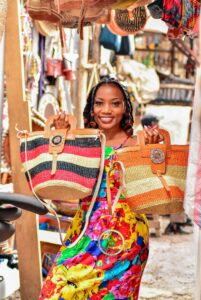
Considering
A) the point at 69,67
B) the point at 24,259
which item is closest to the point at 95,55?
the point at 69,67

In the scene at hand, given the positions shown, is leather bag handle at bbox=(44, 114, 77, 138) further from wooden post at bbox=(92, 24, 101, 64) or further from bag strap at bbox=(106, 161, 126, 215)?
wooden post at bbox=(92, 24, 101, 64)

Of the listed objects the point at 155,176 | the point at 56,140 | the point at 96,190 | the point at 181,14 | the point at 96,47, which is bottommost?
the point at 96,190

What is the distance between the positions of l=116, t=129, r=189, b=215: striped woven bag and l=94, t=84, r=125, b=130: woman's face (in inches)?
18.2

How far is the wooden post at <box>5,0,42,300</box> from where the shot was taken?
3697 millimetres

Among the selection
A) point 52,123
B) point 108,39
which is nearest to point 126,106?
point 52,123

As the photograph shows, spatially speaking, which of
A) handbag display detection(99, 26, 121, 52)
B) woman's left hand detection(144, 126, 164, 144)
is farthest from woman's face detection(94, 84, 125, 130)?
handbag display detection(99, 26, 121, 52)

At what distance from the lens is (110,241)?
9.48 feet

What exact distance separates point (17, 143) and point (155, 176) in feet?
4.75

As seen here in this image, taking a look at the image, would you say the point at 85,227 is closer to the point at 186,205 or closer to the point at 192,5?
the point at 186,205

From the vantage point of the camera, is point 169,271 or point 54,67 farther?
point 54,67

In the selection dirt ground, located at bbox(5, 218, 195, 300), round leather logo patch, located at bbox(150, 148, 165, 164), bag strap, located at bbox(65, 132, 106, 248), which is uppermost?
round leather logo patch, located at bbox(150, 148, 165, 164)

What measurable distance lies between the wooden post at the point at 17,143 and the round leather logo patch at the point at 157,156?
4.43 ft

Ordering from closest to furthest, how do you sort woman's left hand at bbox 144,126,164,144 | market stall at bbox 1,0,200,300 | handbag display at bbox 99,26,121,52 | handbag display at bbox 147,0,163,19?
1. woman's left hand at bbox 144,126,164,144
2. handbag display at bbox 147,0,163,19
3. market stall at bbox 1,0,200,300
4. handbag display at bbox 99,26,121,52

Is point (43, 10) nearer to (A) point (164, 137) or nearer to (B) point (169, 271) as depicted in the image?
(A) point (164, 137)
